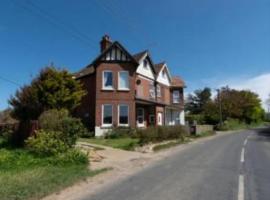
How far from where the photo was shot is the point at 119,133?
2861 centimetres

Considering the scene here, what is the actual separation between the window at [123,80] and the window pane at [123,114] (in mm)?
1923

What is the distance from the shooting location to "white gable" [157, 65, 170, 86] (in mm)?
38872

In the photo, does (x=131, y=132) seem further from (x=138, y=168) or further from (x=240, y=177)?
(x=240, y=177)

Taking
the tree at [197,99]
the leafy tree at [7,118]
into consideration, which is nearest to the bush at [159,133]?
the leafy tree at [7,118]

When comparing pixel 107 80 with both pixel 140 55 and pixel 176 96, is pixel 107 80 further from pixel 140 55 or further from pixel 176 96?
pixel 176 96

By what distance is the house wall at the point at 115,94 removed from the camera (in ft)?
97.9

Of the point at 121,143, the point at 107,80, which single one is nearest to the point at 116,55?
the point at 107,80

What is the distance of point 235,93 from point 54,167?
7249 cm

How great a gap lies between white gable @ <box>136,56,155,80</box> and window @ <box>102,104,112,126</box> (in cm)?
569

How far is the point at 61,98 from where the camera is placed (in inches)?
891

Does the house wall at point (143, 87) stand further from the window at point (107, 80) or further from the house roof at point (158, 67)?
the window at point (107, 80)

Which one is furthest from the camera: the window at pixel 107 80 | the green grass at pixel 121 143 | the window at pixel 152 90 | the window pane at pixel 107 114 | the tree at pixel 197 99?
the tree at pixel 197 99

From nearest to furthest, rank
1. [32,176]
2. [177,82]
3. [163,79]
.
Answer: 1. [32,176]
2. [163,79]
3. [177,82]

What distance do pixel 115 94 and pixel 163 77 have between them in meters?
11.7
